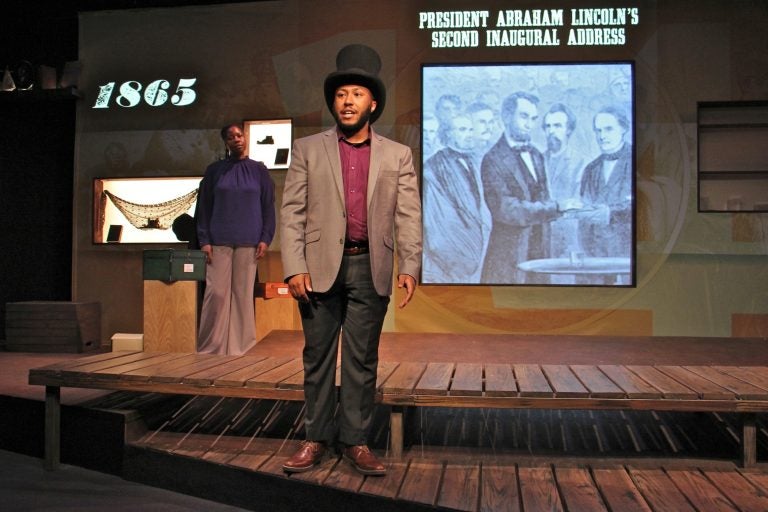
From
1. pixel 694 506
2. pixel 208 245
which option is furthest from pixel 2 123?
pixel 694 506

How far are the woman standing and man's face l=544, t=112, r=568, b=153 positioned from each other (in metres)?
2.57

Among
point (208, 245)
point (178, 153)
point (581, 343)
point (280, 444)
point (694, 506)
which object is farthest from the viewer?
point (178, 153)

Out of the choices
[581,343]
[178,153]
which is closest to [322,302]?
[581,343]

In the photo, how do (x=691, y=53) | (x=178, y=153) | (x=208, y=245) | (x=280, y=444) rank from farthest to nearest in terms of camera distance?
(x=178, y=153) → (x=691, y=53) → (x=208, y=245) → (x=280, y=444)

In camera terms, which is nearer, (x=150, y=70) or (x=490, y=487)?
(x=490, y=487)

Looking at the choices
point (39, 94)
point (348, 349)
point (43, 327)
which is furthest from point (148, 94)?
point (348, 349)

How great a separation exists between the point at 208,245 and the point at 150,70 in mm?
2648

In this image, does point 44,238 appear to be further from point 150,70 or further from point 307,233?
point 307,233

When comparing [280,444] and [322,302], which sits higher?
[322,302]

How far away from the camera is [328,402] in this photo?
2734mm

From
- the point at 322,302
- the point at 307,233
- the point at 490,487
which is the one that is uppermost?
the point at 307,233

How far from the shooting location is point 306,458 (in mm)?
2703

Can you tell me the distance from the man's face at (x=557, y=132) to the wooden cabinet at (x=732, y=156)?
3.73ft

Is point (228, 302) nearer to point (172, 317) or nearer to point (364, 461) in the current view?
point (172, 317)
